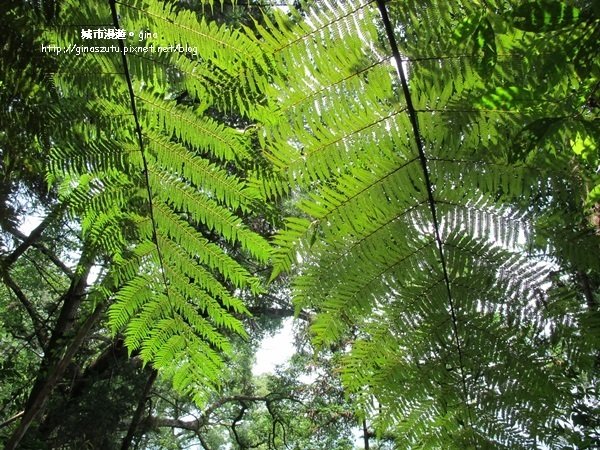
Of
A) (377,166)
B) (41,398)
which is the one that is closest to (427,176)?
(377,166)

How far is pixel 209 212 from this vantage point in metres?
1.53

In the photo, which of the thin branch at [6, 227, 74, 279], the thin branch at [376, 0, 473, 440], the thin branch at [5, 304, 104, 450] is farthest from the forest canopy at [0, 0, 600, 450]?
the thin branch at [6, 227, 74, 279]

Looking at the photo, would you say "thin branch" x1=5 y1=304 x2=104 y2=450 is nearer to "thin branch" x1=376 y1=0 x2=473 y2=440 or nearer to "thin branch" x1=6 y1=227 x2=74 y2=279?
"thin branch" x1=6 y1=227 x2=74 y2=279

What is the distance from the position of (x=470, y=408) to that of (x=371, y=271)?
50 cm

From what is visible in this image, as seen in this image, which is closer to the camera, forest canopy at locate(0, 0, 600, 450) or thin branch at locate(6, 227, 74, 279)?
forest canopy at locate(0, 0, 600, 450)

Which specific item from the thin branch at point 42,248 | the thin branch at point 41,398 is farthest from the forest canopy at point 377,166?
the thin branch at point 42,248

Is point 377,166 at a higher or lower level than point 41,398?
higher

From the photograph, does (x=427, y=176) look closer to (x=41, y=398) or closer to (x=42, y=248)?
(x=41, y=398)

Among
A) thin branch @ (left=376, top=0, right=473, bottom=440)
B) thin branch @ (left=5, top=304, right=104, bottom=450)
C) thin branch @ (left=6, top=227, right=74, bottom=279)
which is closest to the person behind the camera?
thin branch @ (left=376, top=0, right=473, bottom=440)

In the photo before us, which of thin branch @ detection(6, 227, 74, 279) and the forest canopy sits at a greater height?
thin branch @ detection(6, 227, 74, 279)

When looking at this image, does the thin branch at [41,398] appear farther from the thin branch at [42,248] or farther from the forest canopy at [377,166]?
the forest canopy at [377,166]

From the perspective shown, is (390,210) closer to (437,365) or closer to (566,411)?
(437,365)

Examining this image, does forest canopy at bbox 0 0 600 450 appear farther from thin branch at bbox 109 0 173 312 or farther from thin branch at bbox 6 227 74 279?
thin branch at bbox 6 227 74 279

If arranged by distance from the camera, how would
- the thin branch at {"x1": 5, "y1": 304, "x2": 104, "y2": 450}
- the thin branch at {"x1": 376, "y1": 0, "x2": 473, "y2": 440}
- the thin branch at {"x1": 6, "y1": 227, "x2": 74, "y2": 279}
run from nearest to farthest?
the thin branch at {"x1": 376, "y1": 0, "x2": 473, "y2": 440} → the thin branch at {"x1": 5, "y1": 304, "x2": 104, "y2": 450} → the thin branch at {"x1": 6, "y1": 227, "x2": 74, "y2": 279}
